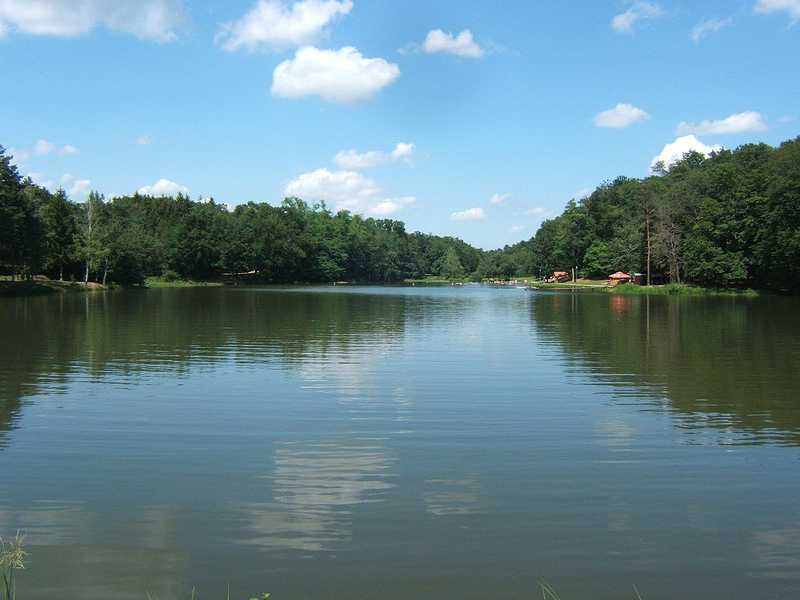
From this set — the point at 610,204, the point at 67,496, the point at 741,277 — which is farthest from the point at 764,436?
the point at 610,204

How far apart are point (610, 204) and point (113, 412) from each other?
417 feet

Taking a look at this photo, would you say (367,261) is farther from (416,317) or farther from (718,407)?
(718,407)

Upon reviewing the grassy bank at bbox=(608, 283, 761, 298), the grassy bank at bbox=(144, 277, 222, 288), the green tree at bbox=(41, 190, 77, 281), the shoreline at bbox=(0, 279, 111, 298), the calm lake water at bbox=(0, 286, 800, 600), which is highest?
the green tree at bbox=(41, 190, 77, 281)

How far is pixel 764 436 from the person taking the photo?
1202 cm

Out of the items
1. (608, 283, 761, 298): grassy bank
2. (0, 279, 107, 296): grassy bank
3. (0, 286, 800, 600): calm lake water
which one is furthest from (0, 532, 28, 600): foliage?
(608, 283, 761, 298): grassy bank

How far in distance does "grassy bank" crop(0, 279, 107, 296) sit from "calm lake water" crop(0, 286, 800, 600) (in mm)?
53452

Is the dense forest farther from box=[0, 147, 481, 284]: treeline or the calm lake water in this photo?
the calm lake water

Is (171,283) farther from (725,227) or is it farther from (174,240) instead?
(725,227)

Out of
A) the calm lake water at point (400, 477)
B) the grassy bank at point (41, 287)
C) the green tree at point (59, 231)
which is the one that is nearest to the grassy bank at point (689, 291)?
the calm lake water at point (400, 477)

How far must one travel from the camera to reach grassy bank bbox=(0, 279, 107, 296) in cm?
6788

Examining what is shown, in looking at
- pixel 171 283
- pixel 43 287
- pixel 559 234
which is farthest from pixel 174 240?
pixel 559 234

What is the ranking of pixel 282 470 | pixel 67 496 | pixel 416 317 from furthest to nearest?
pixel 416 317 → pixel 282 470 → pixel 67 496

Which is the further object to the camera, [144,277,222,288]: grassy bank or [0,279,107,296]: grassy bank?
[144,277,222,288]: grassy bank

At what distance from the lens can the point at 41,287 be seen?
7250 centimetres
